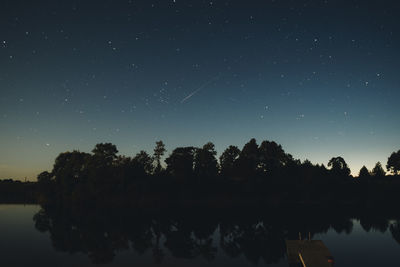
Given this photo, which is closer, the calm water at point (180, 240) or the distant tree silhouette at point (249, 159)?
the calm water at point (180, 240)

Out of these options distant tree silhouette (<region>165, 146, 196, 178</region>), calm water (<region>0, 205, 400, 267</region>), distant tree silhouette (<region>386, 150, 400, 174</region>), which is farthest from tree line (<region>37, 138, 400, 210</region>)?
distant tree silhouette (<region>386, 150, 400, 174</region>)

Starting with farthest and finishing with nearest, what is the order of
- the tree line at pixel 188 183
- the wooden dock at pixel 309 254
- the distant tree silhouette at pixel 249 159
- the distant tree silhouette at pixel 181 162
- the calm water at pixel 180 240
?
the distant tree silhouette at pixel 249 159
the distant tree silhouette at pixel 181 162
the tree line at pixel 188 183
the calm water at pixel 180 240
the wooden dock at pixel 309 254

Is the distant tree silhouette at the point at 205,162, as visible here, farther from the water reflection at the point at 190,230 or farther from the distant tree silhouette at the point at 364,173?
the distant tree silhouette at the point at 364,173

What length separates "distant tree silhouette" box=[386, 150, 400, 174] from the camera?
309 ft

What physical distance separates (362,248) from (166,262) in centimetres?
1897

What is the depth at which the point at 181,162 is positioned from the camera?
71625 mm

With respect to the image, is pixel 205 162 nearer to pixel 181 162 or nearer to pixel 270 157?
pixel 181 162

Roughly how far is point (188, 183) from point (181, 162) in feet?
18.9

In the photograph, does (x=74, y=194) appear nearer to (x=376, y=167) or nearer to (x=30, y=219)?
(x=30, y=219)

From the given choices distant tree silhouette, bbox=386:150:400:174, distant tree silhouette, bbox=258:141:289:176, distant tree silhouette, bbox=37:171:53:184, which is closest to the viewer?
distant tree silhouette, bbox=37:171:53:184

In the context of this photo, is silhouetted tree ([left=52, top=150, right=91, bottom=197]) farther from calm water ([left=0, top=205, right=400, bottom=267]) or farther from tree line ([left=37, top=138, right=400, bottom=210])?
calm water ([left=0, top=205, right=400, bottom=267])

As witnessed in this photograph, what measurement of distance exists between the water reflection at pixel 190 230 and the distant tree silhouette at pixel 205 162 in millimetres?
22927

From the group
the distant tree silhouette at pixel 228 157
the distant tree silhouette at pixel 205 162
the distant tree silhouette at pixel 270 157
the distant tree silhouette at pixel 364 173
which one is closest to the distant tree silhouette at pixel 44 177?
the distant tree silhouette at pixel 205 162

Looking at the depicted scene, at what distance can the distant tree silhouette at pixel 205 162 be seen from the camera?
76.4 metres
